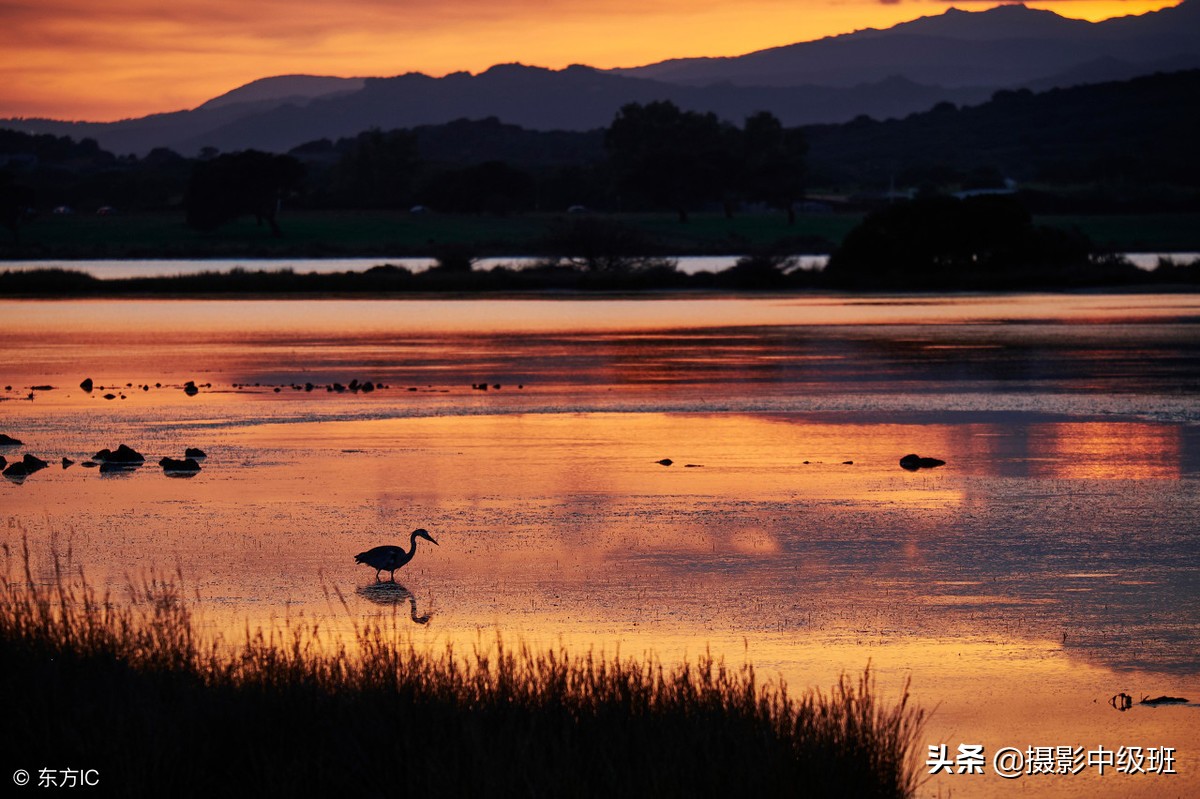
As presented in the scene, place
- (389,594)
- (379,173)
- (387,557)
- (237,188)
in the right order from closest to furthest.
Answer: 1. (389,594)
2. (387,557)
3. (237,188)
4. (379,173)

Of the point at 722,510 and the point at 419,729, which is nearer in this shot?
the point at 419,729

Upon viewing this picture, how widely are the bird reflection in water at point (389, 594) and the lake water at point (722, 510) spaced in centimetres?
3

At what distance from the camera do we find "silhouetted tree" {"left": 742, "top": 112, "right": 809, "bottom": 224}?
442ft

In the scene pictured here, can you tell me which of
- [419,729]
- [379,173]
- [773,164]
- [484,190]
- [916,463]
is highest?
[379,173]

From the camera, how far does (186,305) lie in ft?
184

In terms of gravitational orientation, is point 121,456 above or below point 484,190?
below

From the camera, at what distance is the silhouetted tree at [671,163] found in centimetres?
13062

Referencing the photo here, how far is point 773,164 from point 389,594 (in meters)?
127

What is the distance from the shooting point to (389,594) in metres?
11.7

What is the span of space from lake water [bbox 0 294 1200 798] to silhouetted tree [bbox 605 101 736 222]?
98.6 meters

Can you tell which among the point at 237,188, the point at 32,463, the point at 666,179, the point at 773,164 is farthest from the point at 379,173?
the point at 32,463

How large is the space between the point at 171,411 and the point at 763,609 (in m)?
14.5

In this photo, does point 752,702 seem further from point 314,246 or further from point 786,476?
point 314,246

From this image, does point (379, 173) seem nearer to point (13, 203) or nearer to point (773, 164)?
point (773, 164)
